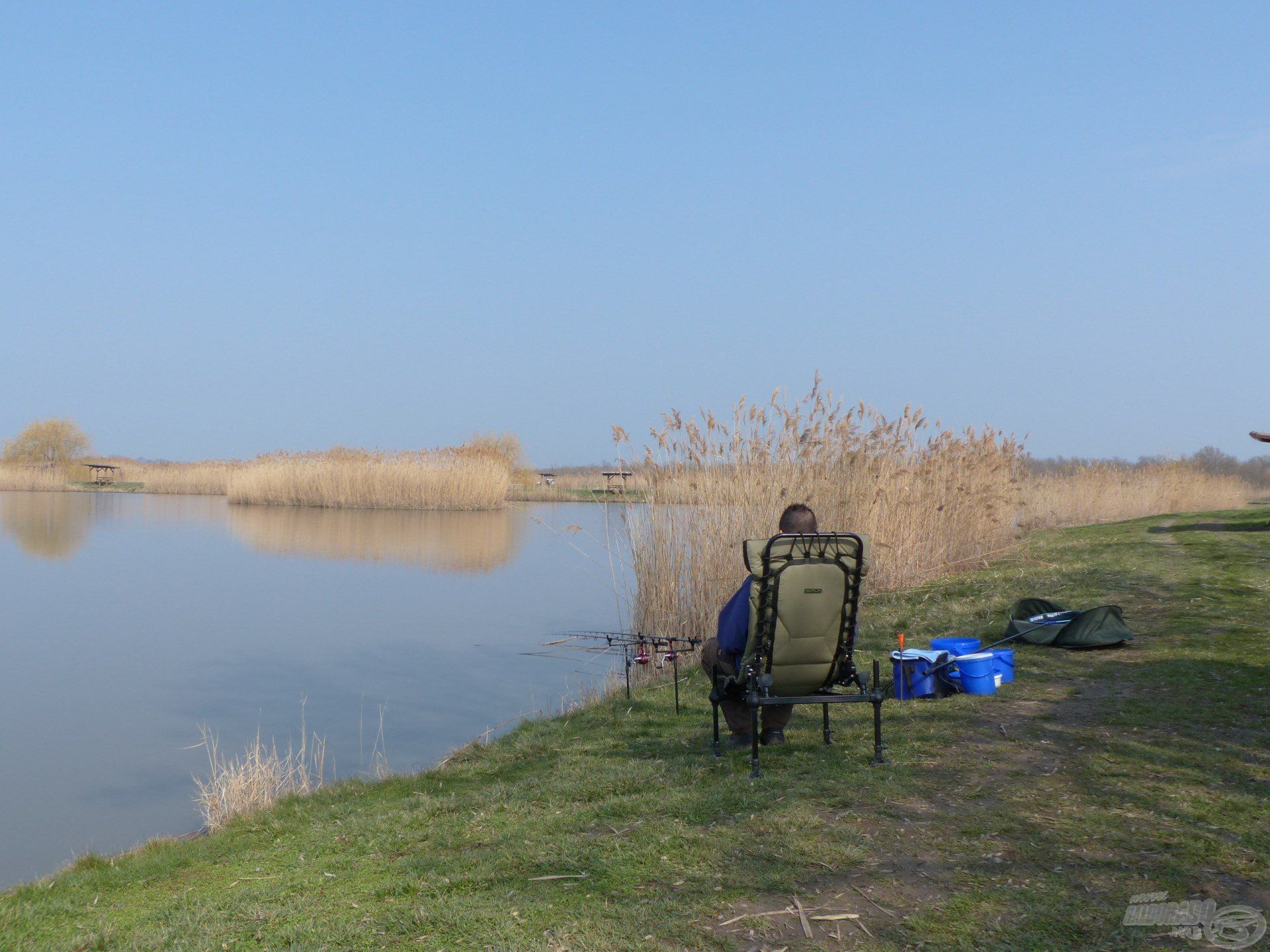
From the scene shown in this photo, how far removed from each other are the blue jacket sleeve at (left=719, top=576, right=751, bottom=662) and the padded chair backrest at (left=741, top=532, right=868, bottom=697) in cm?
16

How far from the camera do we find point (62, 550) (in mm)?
21094

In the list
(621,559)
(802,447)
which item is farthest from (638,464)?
(802,447)

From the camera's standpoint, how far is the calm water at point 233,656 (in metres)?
7.12

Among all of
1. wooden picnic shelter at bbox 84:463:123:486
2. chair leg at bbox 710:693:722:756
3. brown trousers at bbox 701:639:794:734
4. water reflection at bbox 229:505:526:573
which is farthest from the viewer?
wooden picnic shelter at bbox 84:463:123:486

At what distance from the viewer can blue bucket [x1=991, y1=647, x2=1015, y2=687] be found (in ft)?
22.2

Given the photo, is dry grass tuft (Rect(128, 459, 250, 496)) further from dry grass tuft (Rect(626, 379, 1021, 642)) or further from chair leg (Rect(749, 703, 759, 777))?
chair leg (Rect(749, 703, 759, 777))

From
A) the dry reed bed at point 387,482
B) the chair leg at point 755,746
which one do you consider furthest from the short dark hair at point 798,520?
the dry reed bed at point 387,482

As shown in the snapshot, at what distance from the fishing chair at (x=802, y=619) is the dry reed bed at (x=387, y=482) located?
1131 inches

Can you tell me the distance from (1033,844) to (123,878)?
393cm

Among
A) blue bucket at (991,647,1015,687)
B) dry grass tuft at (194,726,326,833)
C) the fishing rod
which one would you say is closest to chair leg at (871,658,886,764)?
blue bucket at (991,647,1015,687)

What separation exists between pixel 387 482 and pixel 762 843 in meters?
30.6

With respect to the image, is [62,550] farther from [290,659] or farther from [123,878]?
[123,878]

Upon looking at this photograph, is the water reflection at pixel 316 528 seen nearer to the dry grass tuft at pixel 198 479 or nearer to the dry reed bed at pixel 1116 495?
the dry grass tuft at pixel 198 479

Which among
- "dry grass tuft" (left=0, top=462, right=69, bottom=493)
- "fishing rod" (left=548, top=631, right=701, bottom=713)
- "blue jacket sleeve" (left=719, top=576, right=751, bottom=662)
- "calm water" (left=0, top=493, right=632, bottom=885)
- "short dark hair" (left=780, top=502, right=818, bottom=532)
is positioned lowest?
"calm water" (left=0, top=493, right=632, bottom=885)
